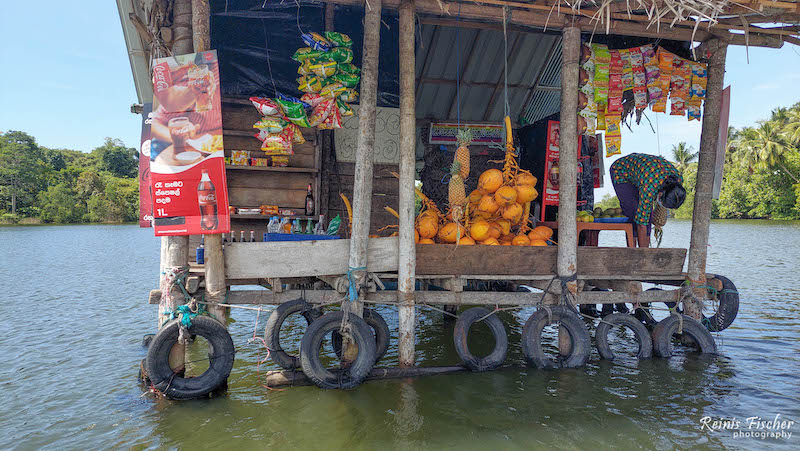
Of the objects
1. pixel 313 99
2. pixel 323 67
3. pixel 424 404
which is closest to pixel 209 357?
pixel 424 404

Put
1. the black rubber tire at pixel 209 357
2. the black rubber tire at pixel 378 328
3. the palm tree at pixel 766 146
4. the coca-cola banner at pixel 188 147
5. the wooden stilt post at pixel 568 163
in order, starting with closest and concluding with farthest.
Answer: the black rubber tire at pixel 209 357, the coca-cola banner at pixel 188 147, the black rubber tire at pixel 378 328, the wooden stilt post at pixel 568 163, the palm tree at pixel 766 146

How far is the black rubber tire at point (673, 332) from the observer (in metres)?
5.97

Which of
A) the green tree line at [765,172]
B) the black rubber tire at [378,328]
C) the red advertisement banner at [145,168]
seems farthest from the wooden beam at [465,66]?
the green tree line at [765,172]

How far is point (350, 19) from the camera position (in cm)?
682

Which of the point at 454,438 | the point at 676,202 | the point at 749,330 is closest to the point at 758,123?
the point at 749,330

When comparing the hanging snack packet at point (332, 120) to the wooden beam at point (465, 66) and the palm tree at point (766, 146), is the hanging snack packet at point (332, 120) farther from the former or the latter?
the palm tree at point (766, 146)

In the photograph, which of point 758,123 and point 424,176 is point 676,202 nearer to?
point 424,176

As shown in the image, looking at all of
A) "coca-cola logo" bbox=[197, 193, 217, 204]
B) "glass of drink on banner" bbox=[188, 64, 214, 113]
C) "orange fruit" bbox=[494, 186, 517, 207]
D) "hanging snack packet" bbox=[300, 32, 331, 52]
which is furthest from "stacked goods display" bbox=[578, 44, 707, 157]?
"coca-cola logo" bbox=[197, 193, 217, 204]

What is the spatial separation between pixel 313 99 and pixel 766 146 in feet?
149

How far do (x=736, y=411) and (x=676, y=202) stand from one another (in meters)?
2.75

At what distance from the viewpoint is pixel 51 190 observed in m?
48.9

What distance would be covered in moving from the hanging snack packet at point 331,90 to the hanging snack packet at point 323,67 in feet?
0.47

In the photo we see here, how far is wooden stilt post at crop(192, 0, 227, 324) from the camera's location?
15.2ft

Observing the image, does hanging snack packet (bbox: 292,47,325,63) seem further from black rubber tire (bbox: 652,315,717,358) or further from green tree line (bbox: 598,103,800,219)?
green tree line (bbox: 598,103,800,219)
